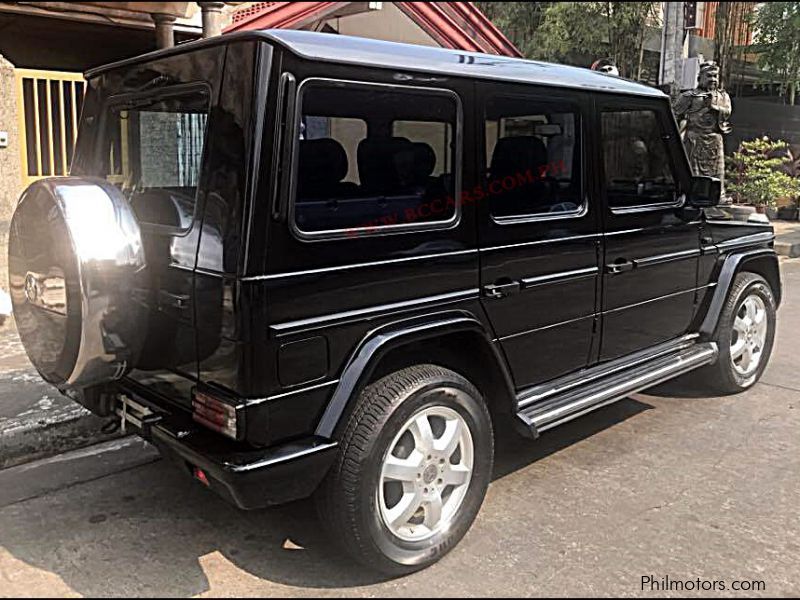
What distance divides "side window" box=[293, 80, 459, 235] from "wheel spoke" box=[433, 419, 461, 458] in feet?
2.69

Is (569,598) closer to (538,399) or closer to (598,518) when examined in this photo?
(598,518)

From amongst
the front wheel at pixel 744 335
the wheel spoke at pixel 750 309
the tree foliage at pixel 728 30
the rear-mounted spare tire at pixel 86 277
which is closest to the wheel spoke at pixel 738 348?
the front wheel at pixel 744 335

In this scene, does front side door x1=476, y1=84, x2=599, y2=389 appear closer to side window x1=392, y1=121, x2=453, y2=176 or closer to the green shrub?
side window x1=392, y1=121, x2=453, y2=176

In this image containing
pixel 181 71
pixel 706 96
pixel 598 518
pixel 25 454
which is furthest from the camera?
pixel 706 96

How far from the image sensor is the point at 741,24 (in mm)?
20000

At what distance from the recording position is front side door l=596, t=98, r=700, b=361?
4.00 meters

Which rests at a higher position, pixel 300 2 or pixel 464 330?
pixel 300 2

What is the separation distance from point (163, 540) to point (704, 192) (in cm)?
350

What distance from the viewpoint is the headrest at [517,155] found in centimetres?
345

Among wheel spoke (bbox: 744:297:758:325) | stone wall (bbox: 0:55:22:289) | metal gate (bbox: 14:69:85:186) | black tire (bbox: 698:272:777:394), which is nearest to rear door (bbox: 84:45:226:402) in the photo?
black tire (bbox: 698:272:777:394)

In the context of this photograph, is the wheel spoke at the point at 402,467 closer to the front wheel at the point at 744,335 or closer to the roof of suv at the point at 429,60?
the roof of suv at the point at 429,60

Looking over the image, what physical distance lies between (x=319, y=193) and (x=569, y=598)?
1770 mm

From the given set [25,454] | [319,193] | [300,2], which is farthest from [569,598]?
[300,2]

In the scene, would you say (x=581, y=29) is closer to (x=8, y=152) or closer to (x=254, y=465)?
(x=8, y=152)
